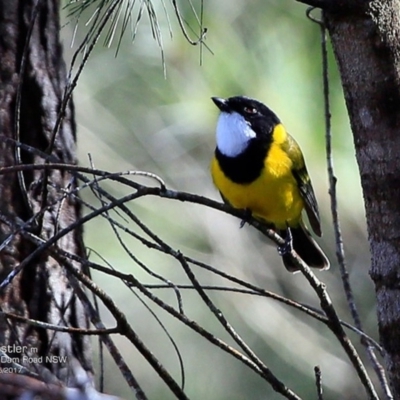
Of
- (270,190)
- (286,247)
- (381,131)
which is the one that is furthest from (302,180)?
(381,131)

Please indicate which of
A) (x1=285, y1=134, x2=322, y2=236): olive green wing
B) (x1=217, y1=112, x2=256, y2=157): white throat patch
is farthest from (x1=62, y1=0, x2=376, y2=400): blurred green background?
(x1=217, y1=112, x2=256, y2=157): white throat patch

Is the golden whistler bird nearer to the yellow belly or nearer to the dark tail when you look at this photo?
the yellow belly

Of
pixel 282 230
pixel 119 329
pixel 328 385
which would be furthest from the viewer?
pixel 328 385

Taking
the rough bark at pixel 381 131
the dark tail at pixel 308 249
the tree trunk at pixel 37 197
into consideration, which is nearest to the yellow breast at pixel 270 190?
the dark tail at pixel 308 249

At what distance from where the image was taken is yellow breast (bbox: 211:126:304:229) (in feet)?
9.62

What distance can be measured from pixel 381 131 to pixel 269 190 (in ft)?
3.91

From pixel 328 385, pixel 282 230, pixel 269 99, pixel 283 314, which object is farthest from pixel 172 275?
pixel 282 230

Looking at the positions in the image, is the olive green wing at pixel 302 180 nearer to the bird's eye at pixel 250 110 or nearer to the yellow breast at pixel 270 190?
the yellow breast at pixel 270 190

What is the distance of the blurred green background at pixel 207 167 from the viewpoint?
4.41m

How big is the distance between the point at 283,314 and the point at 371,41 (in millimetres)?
3744

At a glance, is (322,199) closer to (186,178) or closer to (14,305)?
(186,178)

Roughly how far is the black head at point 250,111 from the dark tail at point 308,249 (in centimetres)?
55

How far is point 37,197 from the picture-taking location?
2.50m

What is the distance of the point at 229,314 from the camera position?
5.81 meters
